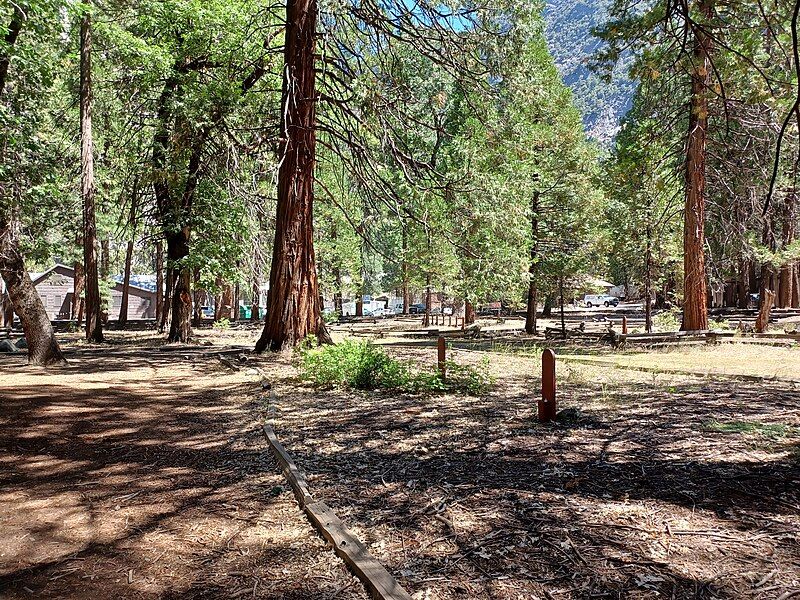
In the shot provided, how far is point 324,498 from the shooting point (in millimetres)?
4465

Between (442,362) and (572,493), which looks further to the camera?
(442,362)

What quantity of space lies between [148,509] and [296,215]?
32.6ft

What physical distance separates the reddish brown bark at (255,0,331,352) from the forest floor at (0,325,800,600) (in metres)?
5.20

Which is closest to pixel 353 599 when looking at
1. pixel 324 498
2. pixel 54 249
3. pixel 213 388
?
pixel 324 498

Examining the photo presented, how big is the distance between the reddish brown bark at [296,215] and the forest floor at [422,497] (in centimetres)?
520

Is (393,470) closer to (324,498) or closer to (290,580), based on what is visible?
(324,498)

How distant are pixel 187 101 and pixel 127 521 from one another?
583 inches

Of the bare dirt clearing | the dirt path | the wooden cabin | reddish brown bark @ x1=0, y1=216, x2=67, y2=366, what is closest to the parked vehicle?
the wooden cabin

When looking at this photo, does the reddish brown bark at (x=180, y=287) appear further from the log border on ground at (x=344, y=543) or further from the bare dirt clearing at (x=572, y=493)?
the log border on ground at (x=344, y=543)

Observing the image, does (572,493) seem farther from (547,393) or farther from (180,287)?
(180,287)

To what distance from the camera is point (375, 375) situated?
9.94 metres

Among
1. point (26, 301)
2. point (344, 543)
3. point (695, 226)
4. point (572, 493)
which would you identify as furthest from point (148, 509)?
point (695, 226)

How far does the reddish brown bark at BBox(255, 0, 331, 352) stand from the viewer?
13461 millimetres

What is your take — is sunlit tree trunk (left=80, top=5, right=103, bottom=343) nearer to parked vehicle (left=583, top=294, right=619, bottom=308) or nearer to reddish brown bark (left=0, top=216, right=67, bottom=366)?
reddish brown bark (left=0, top=216, right=67, bottom=366)
